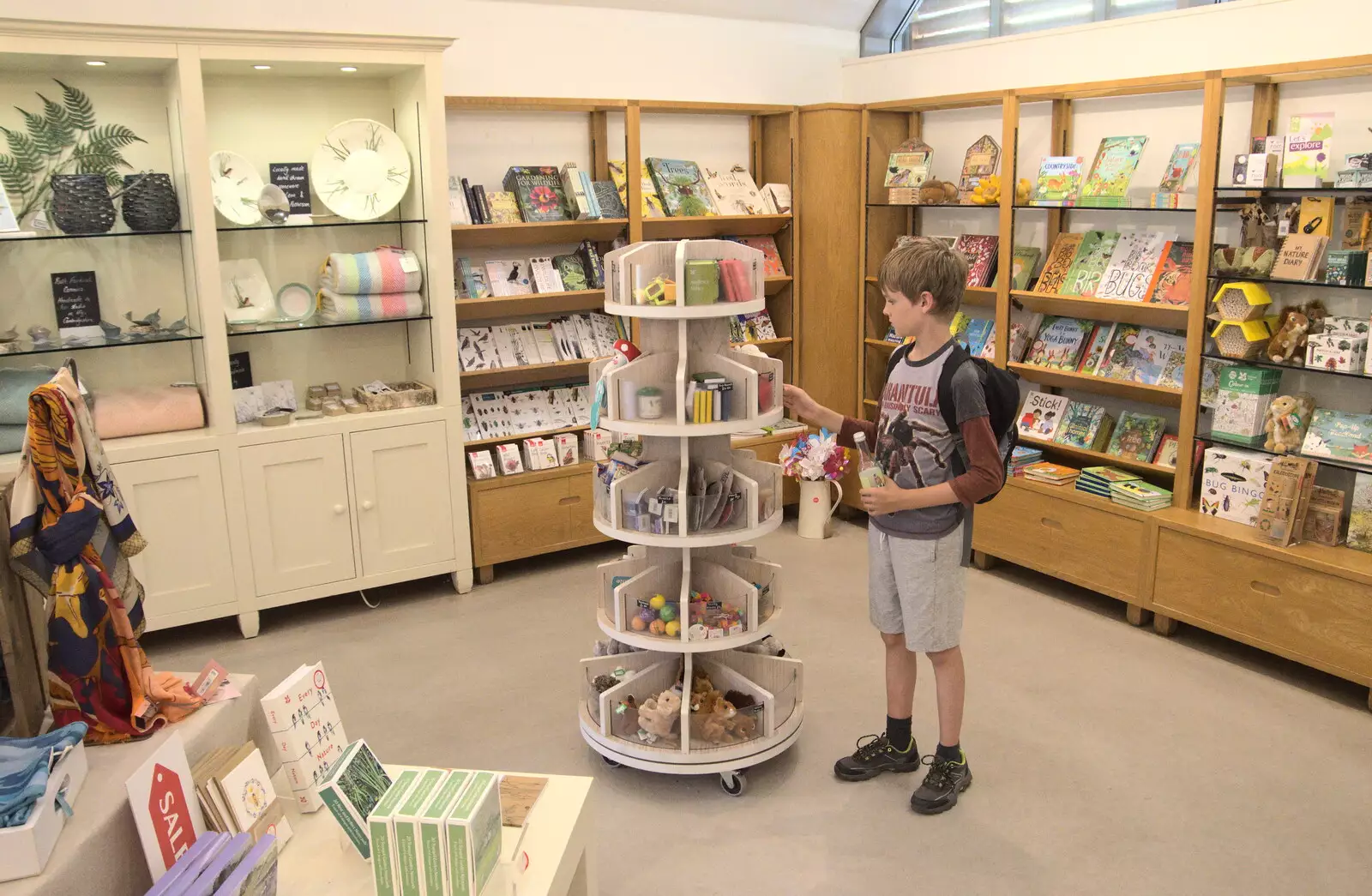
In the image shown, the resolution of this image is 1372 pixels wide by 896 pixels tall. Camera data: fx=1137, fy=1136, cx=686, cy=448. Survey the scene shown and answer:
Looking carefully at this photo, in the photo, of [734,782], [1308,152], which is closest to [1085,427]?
[1308,152]

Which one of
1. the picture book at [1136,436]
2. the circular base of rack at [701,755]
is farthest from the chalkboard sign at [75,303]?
the picture book at [1136,436]

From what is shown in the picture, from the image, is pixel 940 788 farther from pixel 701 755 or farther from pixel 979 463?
pixel 979 463

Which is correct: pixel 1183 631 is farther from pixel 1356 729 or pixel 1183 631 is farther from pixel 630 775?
pixel 630 775

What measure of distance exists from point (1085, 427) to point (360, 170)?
132 inches

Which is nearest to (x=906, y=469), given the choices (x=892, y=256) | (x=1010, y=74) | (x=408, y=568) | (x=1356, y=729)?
(x=892, y=256)

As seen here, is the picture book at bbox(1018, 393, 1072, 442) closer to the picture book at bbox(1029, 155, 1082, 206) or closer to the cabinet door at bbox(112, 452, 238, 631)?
the picture book at bbox(1029, 155, 1082, 206)

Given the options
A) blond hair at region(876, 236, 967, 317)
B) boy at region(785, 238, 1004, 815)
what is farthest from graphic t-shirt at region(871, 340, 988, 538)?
blond hair at region(876, 236, 967, 317)

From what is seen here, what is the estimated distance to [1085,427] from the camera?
199 inches

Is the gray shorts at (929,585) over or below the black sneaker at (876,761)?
over

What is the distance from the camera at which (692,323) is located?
3.29 meters

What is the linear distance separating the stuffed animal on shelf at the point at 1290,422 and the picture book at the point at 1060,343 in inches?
37.4

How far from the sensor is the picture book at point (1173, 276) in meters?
4.54

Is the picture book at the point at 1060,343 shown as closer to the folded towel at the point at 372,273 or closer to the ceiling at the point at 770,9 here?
the ceiling at the point at 770,9

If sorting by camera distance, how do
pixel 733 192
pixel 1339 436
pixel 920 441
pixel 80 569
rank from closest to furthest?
pixel 80 569 < pixel 920 441 < pixel 1339 436 < pixel 733 192
